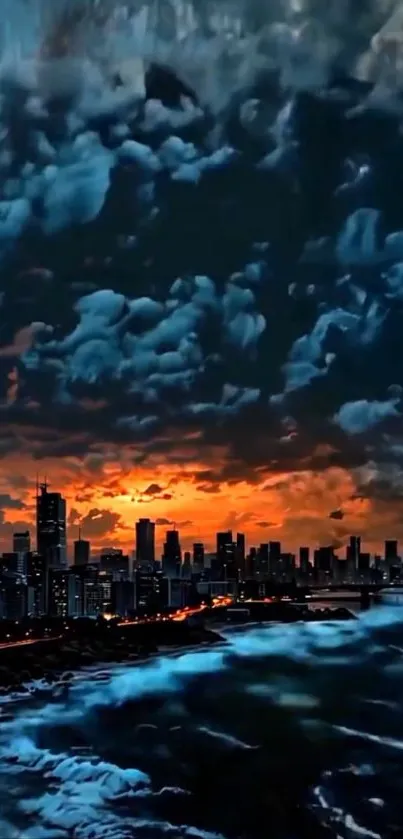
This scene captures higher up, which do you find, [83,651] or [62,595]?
[62,595]

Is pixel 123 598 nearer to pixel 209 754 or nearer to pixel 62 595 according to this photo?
pixel 62 595

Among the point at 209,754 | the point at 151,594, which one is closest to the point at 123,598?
the point at 151,594

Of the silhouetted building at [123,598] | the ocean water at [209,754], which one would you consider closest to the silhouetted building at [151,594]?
the silhouetted building at [123,598]

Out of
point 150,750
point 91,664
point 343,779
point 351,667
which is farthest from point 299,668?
point 343,779

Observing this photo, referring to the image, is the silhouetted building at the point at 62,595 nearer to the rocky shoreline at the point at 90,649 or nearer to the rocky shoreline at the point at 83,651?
the rocky shoreline at the point at 90,649

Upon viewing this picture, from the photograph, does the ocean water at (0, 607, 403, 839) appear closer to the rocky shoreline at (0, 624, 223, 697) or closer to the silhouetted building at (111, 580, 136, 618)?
the rocky shoreline at (0, 624, 223, 697)

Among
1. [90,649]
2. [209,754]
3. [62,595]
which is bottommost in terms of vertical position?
[90,649]

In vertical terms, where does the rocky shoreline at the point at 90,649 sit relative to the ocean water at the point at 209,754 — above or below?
below

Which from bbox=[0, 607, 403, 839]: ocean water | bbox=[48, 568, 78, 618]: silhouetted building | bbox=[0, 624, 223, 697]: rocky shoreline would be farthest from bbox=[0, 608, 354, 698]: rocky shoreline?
bbox=[48, 568, 78, 618]: silhouetted building
